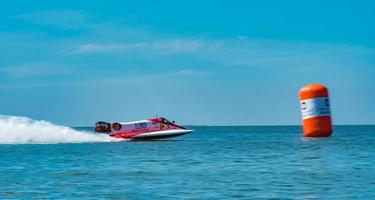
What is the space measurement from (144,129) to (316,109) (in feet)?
75.3

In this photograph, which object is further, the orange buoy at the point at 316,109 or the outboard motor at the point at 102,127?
the outboard motor at the point at 102,127

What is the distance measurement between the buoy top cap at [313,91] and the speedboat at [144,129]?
1596 centimetres

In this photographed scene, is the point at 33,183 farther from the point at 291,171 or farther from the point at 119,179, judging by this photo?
the point at 291,171

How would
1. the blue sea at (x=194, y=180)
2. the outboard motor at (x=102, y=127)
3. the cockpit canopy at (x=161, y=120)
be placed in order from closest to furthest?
the blue sea at (x=194, y=180)
the cockpit canopy at (x=161, y=120)
the outboard motor at (x=102, y=127)

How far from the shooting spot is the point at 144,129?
3182 inches

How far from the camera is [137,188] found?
29.0 m

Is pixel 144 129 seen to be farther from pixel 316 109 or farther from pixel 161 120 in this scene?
pixel 316 109

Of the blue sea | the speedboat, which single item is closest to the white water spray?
the speedboat

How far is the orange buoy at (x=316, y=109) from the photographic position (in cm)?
7075

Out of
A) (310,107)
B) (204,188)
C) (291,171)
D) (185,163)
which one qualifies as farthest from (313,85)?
(204,188)

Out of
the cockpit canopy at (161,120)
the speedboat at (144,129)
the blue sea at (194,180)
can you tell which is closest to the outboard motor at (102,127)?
the speedboat at (144,129)

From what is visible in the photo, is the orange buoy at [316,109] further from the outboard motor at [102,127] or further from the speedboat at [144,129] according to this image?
the outboard motor at [102,127]

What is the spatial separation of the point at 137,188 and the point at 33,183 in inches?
252

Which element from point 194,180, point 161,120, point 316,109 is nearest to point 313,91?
point 316,109
